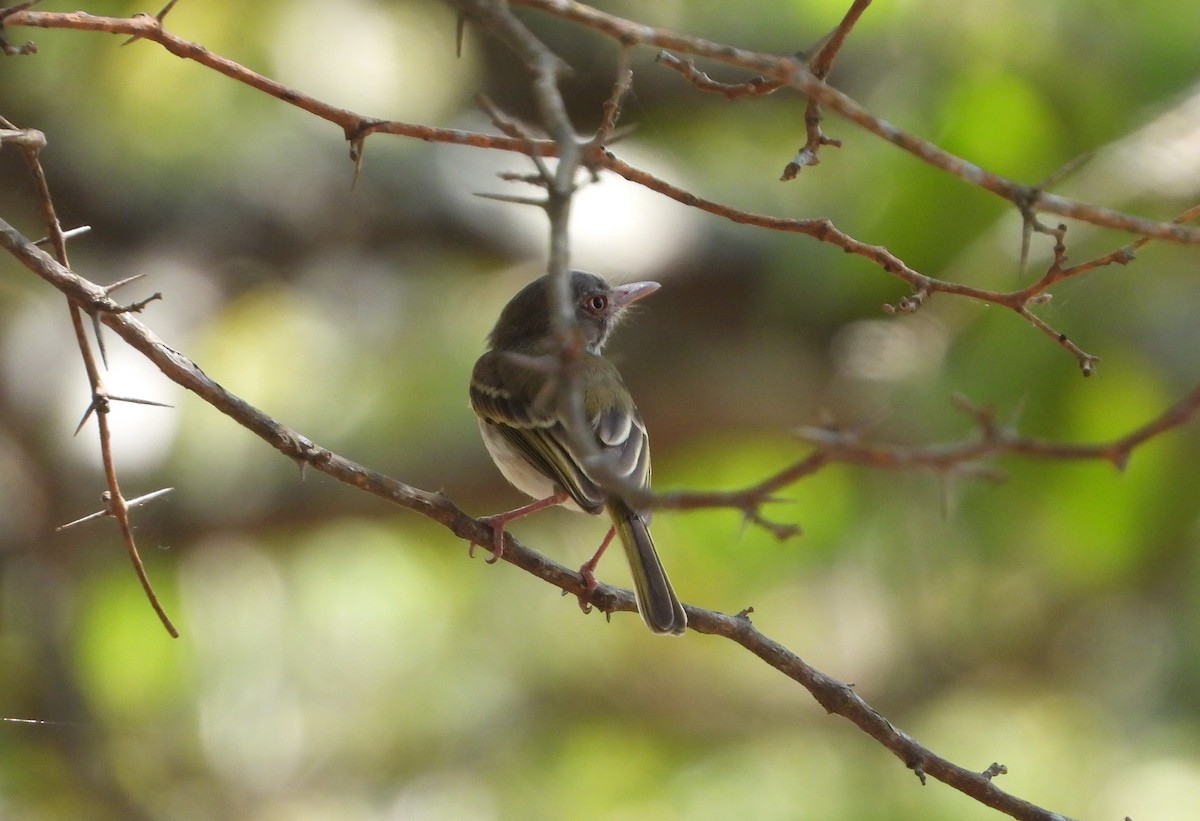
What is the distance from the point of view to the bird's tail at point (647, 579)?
9.51 ft

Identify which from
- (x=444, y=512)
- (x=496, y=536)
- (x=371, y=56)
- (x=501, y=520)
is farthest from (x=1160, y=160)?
(x=371, y=56)

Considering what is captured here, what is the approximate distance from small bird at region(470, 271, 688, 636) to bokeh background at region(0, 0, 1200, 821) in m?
0.98

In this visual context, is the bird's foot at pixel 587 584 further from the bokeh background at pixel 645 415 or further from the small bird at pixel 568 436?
the bokeh background at pixel 645 415

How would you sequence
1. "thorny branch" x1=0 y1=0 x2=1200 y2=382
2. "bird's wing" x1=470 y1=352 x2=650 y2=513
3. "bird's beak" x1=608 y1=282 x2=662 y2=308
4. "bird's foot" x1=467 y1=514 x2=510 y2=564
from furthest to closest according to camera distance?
"bird's beak" x1=608 y1=282 x2=662 y2=308 < "bird's wing" x1=470 y1=352 x2=650 y2=513 < "bird's foot" x1=467 y1=514 x2=510 y2=564 < "thorny branch" x1=0 y1=0 x2=1200 y2=382

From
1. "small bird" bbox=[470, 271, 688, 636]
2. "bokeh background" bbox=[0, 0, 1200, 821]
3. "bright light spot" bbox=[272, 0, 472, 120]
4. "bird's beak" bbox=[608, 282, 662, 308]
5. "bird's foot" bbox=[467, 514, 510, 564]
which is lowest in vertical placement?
"bird's foot" bbox=[467, 514, 510, 564]

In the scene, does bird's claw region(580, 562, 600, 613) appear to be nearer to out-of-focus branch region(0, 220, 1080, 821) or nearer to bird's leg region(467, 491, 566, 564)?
out-of-focus branch region(0, 220, 1080, 821)

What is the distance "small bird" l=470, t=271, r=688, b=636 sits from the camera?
3.10 meters

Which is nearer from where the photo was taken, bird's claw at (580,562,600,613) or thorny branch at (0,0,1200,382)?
thorny branch at (0,0,1200,382)

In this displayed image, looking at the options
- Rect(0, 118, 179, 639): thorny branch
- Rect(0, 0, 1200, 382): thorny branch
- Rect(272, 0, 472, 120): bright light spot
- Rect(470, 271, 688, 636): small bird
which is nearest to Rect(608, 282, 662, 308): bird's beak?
Rect(470, 271, 688, 636): small bird

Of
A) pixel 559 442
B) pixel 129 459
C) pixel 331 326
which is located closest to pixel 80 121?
pixel 331 326

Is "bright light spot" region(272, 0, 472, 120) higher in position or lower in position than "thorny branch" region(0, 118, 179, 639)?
higher

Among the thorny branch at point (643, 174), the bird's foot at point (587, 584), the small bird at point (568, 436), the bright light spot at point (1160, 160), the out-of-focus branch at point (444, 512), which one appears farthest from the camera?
the bright light spot at point (1160, 160)

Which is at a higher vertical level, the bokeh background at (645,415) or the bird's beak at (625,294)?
the bokeh background at (645,415)

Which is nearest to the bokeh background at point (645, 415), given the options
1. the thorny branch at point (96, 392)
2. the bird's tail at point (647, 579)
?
the bird's tail at point (647, 579)
